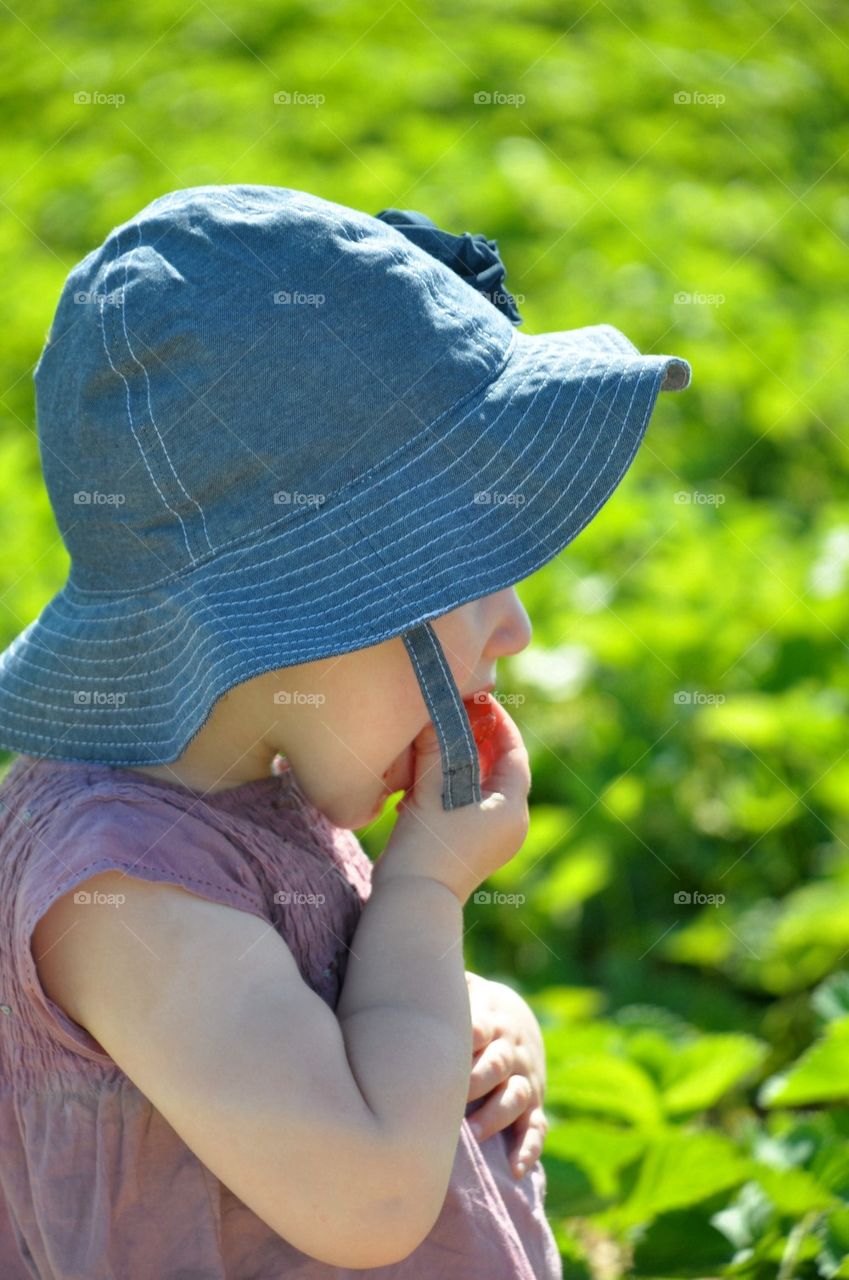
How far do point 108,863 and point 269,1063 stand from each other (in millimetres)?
220

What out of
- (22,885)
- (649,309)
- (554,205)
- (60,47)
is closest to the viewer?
(22,885)

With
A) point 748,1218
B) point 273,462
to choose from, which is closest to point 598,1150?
point 748,1218

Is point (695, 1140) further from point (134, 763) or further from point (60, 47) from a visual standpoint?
point (60, 47)

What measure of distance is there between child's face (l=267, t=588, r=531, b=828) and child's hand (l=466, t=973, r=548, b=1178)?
28cm

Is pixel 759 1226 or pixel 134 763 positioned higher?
Result: pixel 134 763

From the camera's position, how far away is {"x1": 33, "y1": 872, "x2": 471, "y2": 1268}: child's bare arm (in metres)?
1.25

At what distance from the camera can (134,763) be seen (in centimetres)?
146

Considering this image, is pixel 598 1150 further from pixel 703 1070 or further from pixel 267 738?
pixel 267 738

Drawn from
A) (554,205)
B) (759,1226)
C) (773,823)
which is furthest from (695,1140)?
(554,205)

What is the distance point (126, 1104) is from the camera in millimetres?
1393

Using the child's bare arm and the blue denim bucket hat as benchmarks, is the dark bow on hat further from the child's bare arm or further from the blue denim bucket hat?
the child's bare arm

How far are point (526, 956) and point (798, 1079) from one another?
1.07 m

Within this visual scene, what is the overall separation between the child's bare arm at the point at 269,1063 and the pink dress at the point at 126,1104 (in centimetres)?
4

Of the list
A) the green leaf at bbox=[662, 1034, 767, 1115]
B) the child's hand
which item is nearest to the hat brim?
the child's hand
